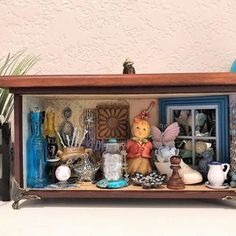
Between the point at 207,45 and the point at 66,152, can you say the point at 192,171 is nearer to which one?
the point at 66,152

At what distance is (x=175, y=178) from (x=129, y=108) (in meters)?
0.28

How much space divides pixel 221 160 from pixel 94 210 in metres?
0.35

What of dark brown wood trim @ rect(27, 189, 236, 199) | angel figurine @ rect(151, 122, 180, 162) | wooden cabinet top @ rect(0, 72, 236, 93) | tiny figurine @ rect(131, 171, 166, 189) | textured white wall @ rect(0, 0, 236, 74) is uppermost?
textured white wall @ rect(0, 0, 236, 74)

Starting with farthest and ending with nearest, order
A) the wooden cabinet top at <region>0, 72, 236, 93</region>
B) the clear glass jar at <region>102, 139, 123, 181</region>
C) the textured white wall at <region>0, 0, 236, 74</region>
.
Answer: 1. the textured white wall at <region>0, 0, 236, 74</region>
2. the clear glass jar at <region>102, 139, 123, 181</region>
3. the wooden cabinet top at <region>0, 72, 236, 93</region>

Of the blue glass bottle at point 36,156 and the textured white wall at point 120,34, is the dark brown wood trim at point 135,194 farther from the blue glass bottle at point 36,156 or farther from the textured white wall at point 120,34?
the textured white wall at point 120,34

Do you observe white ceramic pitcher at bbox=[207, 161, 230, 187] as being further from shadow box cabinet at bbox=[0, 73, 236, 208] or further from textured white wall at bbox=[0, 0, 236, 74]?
textured white wall at bbox=[0, 0, 236, 74]

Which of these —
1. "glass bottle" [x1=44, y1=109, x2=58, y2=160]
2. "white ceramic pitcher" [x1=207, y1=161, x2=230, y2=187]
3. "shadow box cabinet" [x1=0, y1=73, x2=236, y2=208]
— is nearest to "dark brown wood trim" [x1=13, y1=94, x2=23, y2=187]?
"shadow box cabinet" [x1=0, y1=73, x2=236, y2=208]

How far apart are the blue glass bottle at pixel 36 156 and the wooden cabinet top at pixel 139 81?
0.34 ft

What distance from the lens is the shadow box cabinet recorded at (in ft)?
2.24

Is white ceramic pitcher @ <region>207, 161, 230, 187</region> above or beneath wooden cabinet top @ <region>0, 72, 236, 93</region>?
beneath

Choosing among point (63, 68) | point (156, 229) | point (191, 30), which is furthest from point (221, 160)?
point (63, 68)

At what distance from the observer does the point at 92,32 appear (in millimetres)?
1036

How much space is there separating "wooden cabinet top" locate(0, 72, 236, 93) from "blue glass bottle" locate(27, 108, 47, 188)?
0.34 ft

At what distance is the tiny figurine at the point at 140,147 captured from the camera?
816 mm
